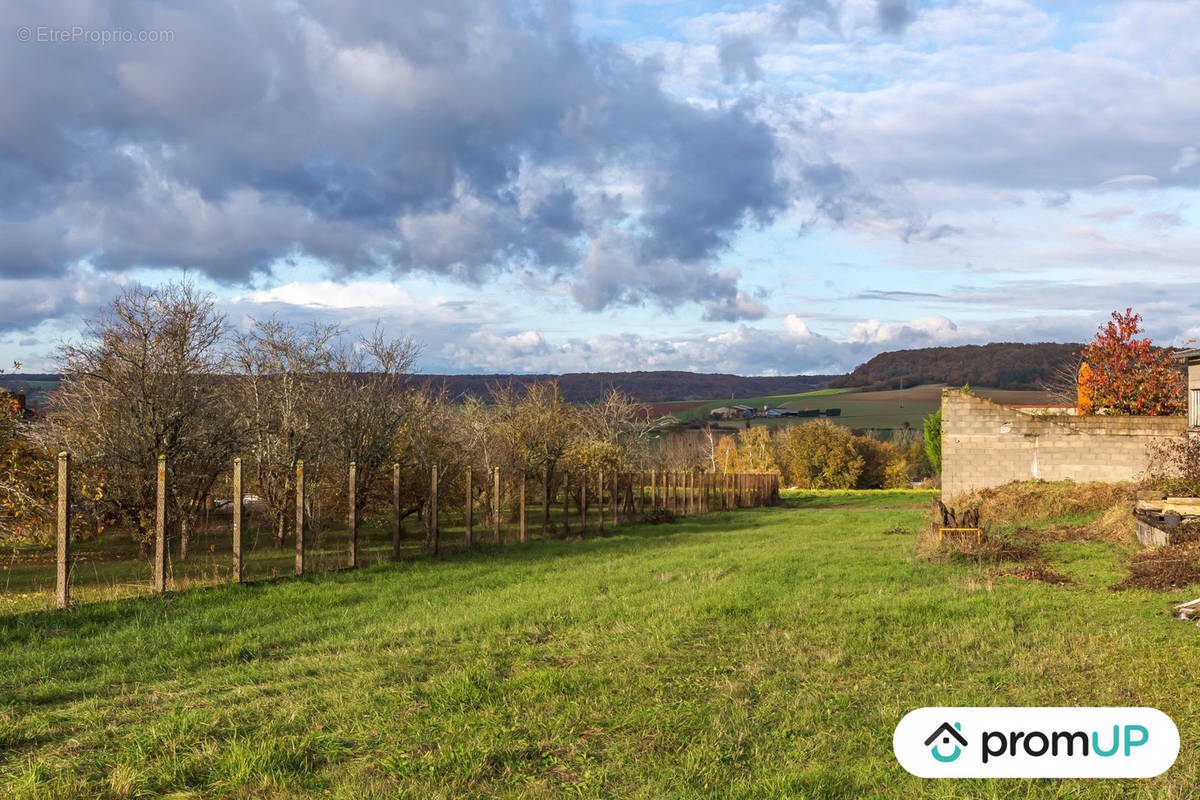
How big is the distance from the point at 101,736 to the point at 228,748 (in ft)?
3.30

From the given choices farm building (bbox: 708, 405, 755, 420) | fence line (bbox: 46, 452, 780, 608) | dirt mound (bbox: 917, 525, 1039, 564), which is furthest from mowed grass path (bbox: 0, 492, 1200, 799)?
farm building (bbox: 708, 405, 755, 420)

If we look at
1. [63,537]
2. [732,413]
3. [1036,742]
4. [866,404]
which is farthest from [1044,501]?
[866,404]

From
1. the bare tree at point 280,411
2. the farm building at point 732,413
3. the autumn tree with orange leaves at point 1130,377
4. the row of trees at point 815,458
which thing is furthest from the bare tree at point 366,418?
the farm building at point 732,413

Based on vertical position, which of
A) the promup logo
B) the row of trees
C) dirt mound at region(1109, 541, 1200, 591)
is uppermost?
the promup logo

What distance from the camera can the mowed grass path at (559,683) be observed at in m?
4.79

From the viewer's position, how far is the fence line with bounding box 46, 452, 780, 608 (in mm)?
11086

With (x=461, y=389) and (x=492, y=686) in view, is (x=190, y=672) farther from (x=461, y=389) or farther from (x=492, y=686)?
(x=461, y=389)

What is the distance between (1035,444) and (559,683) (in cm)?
2484

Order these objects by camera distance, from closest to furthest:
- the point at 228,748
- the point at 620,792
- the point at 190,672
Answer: the point at 620,792 < the point at 228,748 < the point at 190,672

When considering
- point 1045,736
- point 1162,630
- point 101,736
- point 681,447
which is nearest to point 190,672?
point 101,736

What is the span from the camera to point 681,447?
238 ft

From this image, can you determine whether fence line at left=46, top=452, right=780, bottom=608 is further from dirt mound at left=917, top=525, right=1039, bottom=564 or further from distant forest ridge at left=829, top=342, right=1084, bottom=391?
distant forest ridge at left=829, top=342, right=1084, bottom=391

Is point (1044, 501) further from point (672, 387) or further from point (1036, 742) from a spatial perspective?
point (672, 387)

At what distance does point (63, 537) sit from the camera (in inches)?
398
